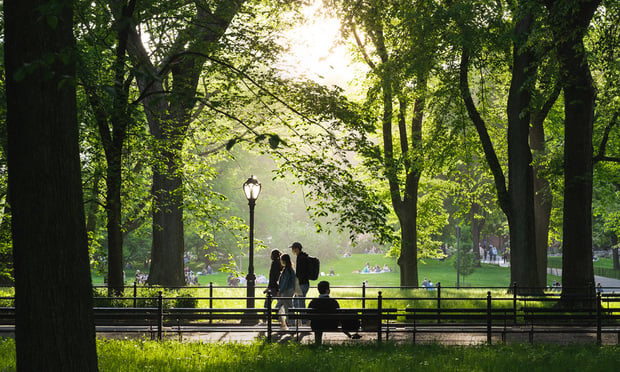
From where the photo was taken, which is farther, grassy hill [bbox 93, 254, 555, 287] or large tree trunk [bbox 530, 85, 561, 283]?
grassy hill [bbox 93, 254, 555, 287]

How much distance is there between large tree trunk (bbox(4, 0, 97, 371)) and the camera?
5.73 m

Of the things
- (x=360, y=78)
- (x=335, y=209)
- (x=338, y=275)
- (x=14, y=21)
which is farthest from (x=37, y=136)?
(x=338, y=275)

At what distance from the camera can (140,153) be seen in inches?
645

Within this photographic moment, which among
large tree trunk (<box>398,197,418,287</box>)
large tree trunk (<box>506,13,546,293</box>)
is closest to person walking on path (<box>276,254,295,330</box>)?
large tree trunk (<box>506,13,546,293</box>)

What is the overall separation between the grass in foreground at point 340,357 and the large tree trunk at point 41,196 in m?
2.96

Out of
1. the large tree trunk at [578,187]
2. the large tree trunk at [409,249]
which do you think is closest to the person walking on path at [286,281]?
the large tree trunk at [578,187]

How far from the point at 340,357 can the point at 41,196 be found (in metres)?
5.41

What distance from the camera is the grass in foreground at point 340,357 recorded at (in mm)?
9031

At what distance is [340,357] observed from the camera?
9.73m

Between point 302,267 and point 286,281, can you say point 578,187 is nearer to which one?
point 302,267

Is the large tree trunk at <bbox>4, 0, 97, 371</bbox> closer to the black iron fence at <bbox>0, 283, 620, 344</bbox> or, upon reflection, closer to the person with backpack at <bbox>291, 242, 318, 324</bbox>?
the black iron fence at <bbox>0, 283, 620, 344</bbox>

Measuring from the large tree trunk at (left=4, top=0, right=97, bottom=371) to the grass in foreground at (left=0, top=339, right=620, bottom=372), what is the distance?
2.96m

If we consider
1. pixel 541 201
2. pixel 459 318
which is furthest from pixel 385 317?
pixel 541 201

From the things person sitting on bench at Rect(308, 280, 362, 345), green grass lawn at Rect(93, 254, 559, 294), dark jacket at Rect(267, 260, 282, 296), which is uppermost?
dark jacket at Rect(267, 260, 282, 296)
